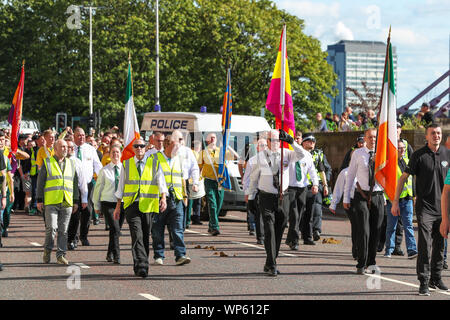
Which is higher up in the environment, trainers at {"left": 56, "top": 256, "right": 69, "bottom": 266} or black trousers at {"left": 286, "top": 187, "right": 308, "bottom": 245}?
black trousers at {"left": 286, "top": 187, "right": 308, "bottom": 245}

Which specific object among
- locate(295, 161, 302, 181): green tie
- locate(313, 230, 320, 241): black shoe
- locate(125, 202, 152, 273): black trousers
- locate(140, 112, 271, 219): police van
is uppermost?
locate(140, 112, 271, 219): police van

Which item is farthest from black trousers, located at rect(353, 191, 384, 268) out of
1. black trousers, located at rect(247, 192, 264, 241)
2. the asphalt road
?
black trousers, located at rect(247, 192, 264, 241)

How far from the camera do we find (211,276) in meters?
10.6

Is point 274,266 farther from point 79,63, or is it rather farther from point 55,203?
point 79,63

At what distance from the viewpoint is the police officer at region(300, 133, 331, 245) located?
1454 centimetres

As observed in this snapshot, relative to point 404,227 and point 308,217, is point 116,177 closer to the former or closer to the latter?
point 308,217

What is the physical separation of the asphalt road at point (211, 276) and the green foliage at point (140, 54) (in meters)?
36.7

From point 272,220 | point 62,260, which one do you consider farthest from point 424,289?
point 62,260

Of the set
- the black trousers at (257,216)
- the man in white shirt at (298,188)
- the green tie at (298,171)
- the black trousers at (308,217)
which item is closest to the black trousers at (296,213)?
the man in white shirt at (298,188)

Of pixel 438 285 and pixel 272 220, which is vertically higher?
pixel 272 220

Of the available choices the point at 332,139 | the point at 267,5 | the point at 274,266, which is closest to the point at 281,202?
the point at 274,266

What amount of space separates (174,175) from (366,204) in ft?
8.18

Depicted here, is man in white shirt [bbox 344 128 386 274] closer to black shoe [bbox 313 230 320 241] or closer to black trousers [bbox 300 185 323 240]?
black trousers [bbox 300 185 323 240]

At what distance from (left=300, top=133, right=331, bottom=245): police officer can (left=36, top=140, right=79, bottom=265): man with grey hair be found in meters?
A: 4.38
